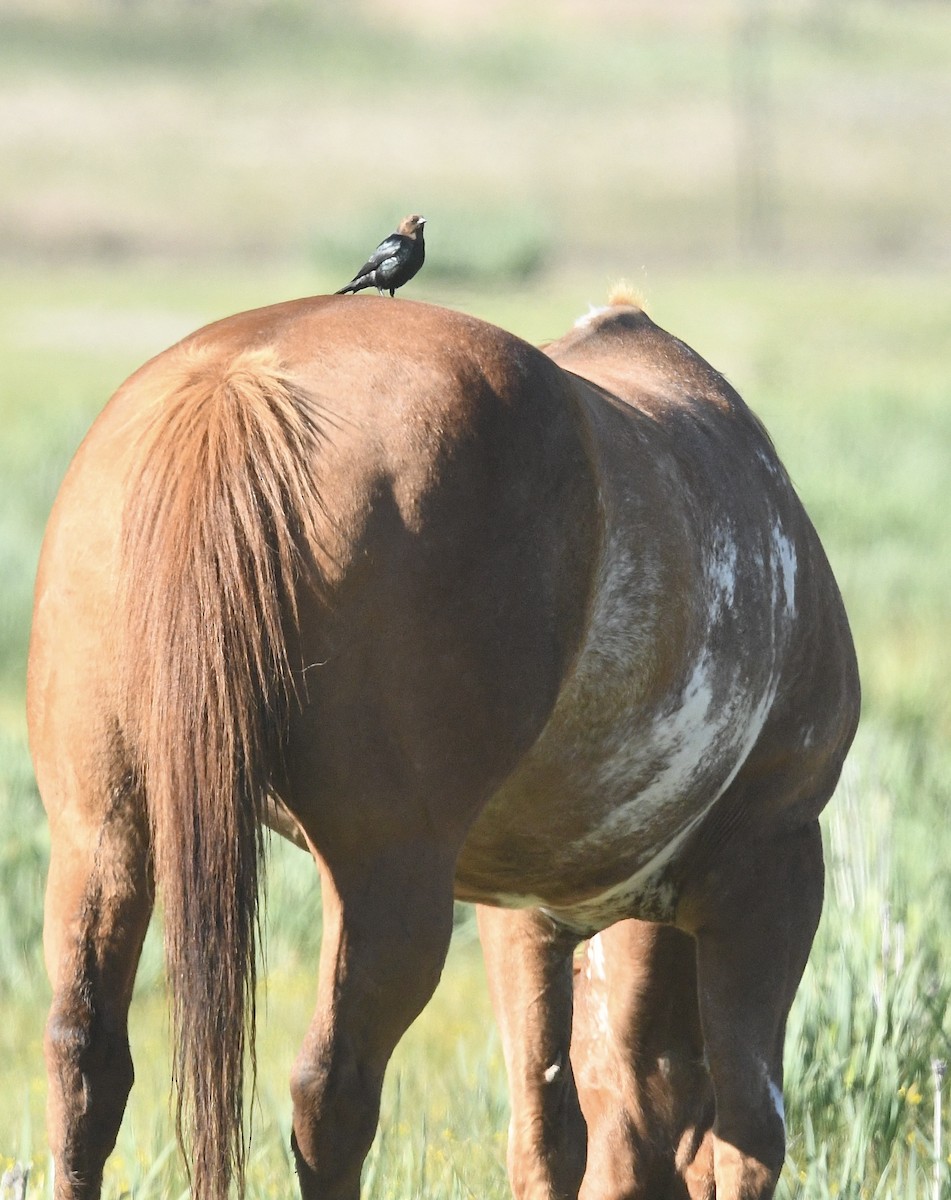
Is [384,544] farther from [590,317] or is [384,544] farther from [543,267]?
[543,267]

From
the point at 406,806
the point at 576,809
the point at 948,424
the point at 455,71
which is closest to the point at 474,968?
the point at 576,809

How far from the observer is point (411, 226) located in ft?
9.05

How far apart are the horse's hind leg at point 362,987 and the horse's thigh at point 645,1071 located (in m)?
1.19

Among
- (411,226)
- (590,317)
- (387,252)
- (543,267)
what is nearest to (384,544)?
(387,252)

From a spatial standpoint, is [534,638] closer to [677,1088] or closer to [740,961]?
[740,961]

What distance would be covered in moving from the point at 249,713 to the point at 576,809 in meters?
0.56

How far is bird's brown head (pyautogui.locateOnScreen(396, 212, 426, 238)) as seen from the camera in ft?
8.95

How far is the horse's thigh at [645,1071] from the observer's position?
319 centimetres

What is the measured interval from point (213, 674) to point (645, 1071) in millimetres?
1624

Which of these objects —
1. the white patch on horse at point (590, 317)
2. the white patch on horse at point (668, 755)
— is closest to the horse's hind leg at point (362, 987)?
the white patch on horse at point (668, 755)

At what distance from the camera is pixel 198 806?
1.95 meters

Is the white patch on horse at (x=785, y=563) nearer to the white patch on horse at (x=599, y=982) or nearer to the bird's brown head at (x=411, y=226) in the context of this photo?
the bird's brown head at (x=411, y=226)

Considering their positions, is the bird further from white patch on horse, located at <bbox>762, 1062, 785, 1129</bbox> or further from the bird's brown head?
white patch on horse, located at <bbox>762, 1062, 785, 1129</bbox>

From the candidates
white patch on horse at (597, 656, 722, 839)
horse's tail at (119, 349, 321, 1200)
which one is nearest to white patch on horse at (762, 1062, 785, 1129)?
white patch on horse at (597, 656, 722, 839)
